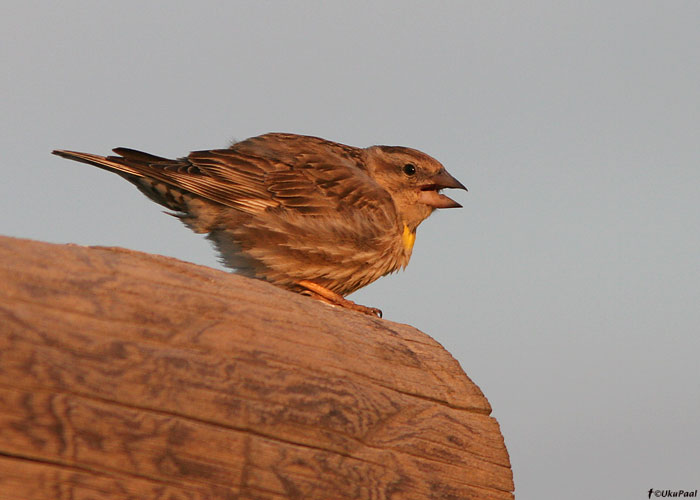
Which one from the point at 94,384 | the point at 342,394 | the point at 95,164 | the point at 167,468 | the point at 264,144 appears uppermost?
the point at 264,144

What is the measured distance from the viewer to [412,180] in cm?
733

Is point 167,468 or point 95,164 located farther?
point 95,164

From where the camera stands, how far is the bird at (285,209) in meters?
6.01

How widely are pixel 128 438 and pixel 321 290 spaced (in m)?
3.69

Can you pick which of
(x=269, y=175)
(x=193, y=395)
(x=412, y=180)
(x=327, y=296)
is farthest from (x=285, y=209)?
(x=193, y=395)

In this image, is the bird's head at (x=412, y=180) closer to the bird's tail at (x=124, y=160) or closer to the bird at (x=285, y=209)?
the bird at (x=285, y=209)

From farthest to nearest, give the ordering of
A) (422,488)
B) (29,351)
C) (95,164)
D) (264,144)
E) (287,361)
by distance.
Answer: (264,144), (95,164), (422,488), (287,361), (29,351)

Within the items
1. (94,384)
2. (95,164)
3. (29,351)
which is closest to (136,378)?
(94,384)

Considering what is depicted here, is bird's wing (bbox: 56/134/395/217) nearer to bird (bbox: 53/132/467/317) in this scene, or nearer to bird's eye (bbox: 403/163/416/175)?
bird (bbox: 53/132/467/317)

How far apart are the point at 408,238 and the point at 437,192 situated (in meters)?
0.55

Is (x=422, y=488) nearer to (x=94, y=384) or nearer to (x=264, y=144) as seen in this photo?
(x=94, y=384)

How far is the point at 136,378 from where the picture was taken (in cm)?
247

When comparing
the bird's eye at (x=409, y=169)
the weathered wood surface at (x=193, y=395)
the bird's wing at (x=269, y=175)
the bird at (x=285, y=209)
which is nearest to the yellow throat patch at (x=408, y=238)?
the bird at (x=285, y=209)

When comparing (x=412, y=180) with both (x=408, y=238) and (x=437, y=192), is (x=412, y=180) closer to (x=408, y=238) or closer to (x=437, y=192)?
(x=437, y=192)
